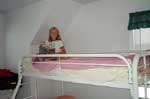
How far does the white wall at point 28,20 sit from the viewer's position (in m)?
3.03

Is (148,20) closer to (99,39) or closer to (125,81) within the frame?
(99,39)

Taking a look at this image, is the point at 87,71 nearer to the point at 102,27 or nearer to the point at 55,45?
the point at 55,45

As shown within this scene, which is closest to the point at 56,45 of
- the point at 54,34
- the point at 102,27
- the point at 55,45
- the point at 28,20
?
the point at 55,45

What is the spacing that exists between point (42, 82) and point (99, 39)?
136cm

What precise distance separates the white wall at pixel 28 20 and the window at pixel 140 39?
1225mm

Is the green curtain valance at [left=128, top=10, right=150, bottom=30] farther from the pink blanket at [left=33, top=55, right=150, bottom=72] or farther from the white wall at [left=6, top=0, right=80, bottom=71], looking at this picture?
the white wall at [left=6, top=0, right=80, bottom=71]

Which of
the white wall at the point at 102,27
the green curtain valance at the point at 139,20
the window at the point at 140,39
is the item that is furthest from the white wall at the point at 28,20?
the window at the point at 140,39

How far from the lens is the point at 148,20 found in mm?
2658

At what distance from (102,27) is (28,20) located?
4.46 feet

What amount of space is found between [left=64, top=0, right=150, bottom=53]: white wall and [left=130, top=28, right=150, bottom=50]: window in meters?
0.09

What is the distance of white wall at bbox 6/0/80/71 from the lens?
3.03m

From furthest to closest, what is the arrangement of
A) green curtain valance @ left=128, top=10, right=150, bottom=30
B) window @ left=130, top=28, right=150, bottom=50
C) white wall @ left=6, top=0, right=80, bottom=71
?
white wall @ left=6, top=0, right=80, bottom=71
window @ left=130, top=28, right=150, bottom=50
green curtain valance @ left=128, top=10, right=150, bottom=30

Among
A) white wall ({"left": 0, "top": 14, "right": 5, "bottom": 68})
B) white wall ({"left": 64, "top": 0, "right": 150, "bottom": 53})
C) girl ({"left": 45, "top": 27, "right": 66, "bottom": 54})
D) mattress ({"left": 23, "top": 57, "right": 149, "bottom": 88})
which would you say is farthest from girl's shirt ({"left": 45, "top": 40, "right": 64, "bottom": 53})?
white wall ({"left": 0, "top": 14, "right": 5, "bottom": 68})

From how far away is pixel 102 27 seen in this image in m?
3.20
